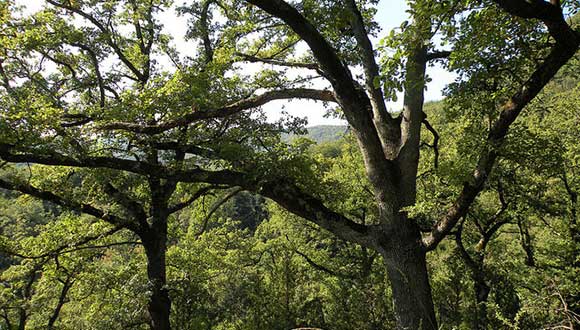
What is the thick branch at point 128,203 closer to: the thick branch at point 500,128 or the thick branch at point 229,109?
the thick branch at point 229,109

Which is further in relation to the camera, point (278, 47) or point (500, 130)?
point (278, 47)

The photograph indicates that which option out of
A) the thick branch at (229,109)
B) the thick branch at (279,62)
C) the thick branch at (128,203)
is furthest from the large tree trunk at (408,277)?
the thick branch at (128,203)

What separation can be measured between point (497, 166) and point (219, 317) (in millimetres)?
15827

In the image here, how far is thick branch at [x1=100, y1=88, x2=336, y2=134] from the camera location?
550 cm

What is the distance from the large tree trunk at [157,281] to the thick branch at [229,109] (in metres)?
3.86

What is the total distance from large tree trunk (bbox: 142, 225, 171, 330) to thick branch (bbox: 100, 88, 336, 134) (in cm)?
386

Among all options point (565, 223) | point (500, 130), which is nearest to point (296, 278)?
point (565, 223)

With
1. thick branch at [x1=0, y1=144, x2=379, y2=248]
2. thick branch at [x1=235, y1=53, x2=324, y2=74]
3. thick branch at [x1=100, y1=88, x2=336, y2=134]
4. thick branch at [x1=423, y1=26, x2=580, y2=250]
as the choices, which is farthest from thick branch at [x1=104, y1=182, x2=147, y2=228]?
thick branch at [x1=423, y1=26, x2=580, y2=250]

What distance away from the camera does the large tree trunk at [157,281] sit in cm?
813

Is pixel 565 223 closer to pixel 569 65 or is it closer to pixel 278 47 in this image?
pixel 569 65

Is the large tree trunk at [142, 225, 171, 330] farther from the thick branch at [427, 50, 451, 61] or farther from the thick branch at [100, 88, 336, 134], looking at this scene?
the thick branch at [427, 50, 451, 61]

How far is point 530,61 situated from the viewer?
4.92 metres

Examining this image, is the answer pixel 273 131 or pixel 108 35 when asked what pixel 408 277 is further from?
pixel 108 35

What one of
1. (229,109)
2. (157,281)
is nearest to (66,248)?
(157,281)
